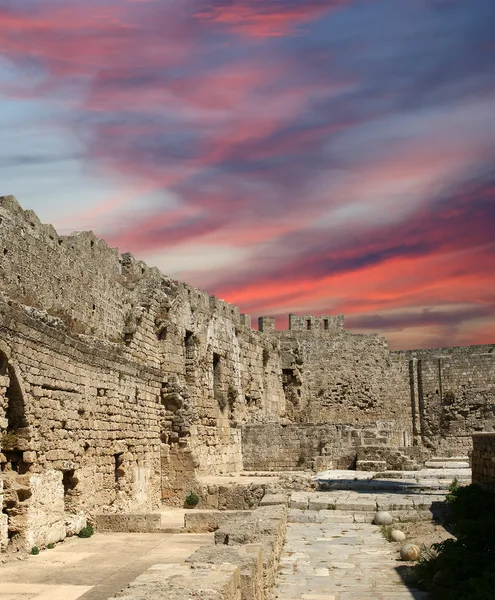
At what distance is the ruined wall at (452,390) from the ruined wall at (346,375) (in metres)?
0.71

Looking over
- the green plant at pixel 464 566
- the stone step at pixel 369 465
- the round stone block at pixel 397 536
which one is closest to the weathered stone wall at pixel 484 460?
the green plant at pixel 464 566

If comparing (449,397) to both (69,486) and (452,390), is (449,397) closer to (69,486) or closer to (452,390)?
(452,390)

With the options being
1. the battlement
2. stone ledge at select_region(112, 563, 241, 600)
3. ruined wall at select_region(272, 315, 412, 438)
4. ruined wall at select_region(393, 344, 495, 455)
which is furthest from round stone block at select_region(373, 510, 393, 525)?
the battlement

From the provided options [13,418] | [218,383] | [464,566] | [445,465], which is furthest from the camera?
[218,383]

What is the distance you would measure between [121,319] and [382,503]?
385 inches

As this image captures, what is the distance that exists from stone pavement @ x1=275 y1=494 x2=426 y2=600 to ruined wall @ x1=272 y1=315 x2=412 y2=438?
23.5 metres

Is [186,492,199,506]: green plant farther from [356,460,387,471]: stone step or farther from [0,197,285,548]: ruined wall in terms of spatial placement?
[356,460,387,471]: stone step

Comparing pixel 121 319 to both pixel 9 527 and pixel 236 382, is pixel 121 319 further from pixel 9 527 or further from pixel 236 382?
pixel 9 527

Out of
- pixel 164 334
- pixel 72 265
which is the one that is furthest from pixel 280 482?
pixel 72 265

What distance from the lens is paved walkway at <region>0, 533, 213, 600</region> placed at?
891cm

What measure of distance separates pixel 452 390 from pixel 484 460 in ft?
83.1

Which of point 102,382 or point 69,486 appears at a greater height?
point 102,382

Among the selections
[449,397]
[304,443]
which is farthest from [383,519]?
[449,397]

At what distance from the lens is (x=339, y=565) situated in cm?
936
